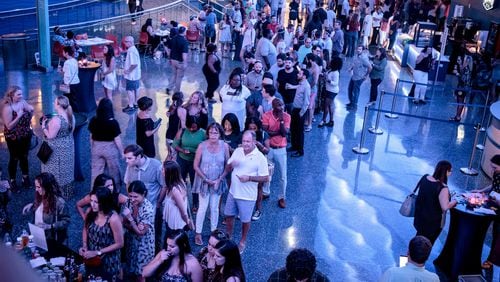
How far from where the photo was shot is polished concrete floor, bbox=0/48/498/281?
653cm

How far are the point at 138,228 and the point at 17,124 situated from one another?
10.1 feet

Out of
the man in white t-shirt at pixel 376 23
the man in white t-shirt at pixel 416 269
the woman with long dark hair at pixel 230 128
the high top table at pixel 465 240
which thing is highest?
the man in white t-shirt at pixel 376 23

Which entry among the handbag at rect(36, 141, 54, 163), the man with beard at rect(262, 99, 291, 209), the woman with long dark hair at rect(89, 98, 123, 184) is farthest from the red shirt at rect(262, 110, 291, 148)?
the handbag at rect(36, 141, 54, 163)

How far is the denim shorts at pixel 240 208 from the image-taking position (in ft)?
19.7

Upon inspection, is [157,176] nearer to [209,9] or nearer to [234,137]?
[234,137]

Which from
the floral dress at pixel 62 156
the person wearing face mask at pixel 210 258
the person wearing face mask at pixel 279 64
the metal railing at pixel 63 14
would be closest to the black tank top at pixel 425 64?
the person wearing face mask at pixel 279 64

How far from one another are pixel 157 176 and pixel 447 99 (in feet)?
35.7

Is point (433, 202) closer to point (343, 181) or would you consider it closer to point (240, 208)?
point (240, 208)

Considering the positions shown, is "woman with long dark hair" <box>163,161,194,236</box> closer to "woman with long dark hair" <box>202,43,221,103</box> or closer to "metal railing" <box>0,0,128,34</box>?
"woman with long dark hair" <box>202,43,221,103</box>

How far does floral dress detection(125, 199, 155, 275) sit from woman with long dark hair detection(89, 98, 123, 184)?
5.44ft

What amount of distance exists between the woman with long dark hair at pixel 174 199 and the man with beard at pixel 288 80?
432 centimetres

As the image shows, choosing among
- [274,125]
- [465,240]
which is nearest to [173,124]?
[274,125]

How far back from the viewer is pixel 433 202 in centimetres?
587

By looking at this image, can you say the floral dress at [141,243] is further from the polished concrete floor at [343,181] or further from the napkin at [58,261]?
the polished concrete floor at [343,181]
